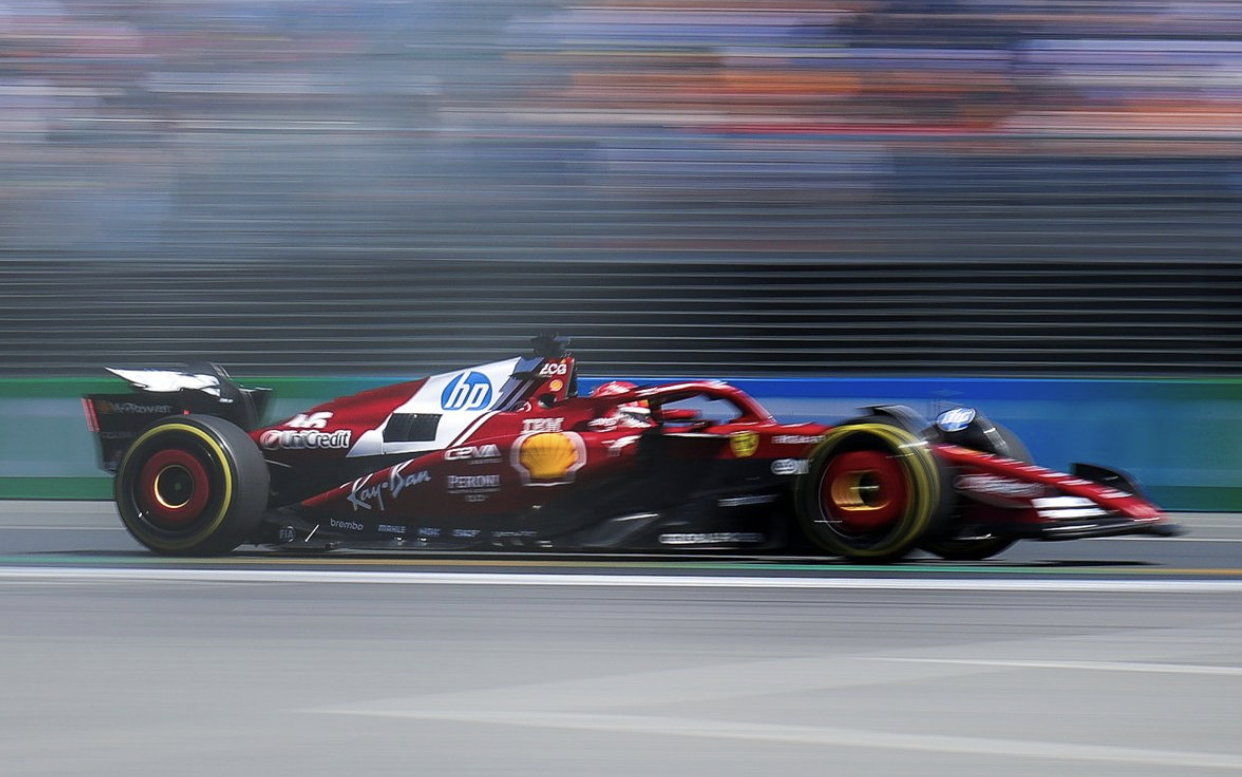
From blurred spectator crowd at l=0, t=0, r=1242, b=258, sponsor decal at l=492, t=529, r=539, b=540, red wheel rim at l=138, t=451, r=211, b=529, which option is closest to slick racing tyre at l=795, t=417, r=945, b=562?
sponsor decal at l=492, t=529, r=539, b=540

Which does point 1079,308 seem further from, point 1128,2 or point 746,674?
point 746,674

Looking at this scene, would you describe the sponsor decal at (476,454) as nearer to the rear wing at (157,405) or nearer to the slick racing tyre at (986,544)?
the rear wing at (157,405)

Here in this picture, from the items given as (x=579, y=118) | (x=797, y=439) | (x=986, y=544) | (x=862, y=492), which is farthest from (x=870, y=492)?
(x=579, y=118)

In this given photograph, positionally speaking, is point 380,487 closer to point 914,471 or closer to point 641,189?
point 914,471

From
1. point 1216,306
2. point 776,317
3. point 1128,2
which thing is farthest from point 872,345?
point 1128,2

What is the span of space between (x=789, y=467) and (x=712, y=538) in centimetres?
43

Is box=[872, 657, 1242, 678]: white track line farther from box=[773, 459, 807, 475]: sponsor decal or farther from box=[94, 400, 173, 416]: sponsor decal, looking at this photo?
→ box=[94, 400, 173, 416]: sponsor decal

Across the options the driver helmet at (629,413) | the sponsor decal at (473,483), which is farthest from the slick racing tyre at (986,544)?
the sponsor decal at (473,483)

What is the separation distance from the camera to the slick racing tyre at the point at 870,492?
6.70 metres

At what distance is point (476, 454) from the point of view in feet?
23.2

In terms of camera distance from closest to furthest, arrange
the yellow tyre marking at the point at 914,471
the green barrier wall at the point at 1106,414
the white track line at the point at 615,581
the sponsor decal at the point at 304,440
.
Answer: the white track line at the point at 615,581, the yellow tyre marking at the point at 914,471, the sponsor decal at the point at 304,440, the green barrier wall at the point at 1106,414

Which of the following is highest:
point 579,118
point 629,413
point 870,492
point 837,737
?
point 579,118

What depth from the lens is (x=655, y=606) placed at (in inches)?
223

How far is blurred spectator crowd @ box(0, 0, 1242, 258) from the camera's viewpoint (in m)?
11.0
